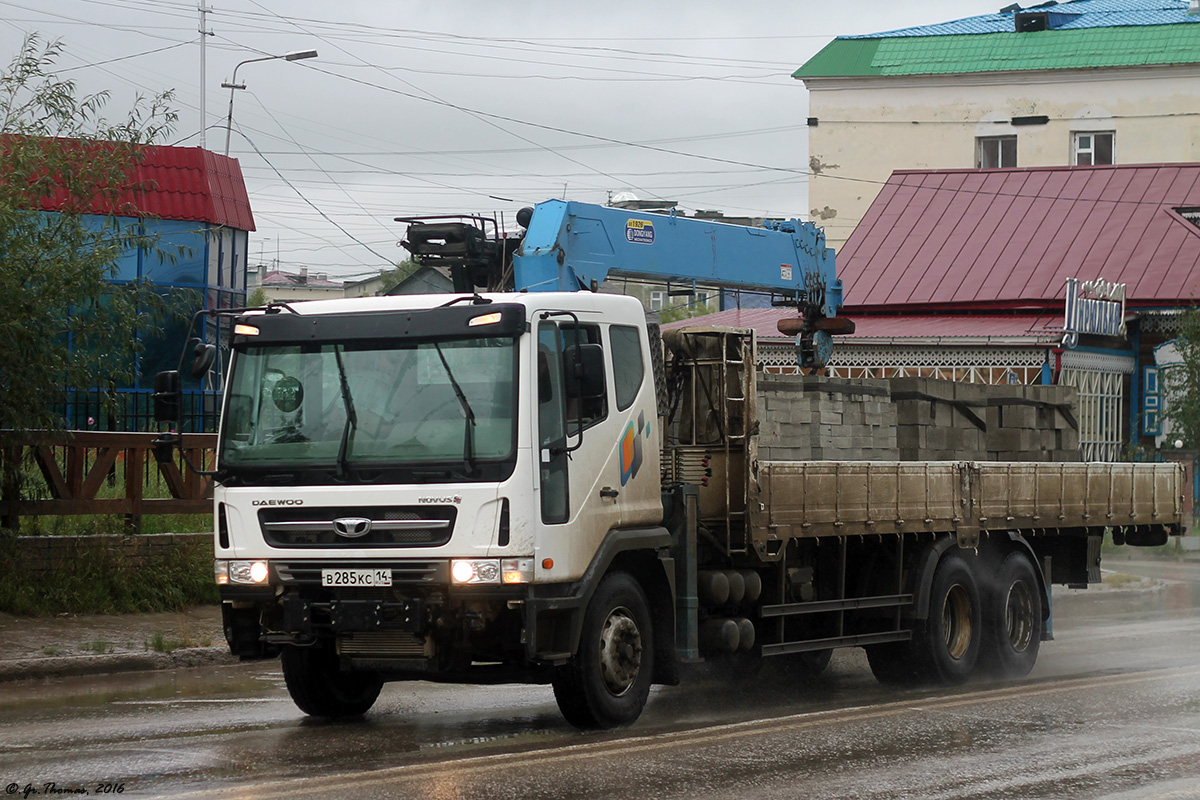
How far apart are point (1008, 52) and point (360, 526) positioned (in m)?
50.2

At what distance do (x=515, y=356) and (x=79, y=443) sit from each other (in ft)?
25.8

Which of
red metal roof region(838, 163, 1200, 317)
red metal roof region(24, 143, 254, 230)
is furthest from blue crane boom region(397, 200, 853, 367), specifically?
red metal roof region(838, 163, 1200, 317)

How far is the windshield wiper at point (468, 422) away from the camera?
9.20 m

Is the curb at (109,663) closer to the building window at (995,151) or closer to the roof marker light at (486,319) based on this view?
A: the roof marker light at (486,319)

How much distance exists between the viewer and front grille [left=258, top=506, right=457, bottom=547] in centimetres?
923

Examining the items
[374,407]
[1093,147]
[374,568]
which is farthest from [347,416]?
[1093,147]

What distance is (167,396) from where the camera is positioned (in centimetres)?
991

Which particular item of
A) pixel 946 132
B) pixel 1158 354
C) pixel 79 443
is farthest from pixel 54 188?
pixel 946 132

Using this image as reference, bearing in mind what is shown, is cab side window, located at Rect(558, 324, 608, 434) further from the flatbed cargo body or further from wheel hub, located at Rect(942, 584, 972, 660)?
wheel hub, located at Rect(942, 584, 972, 660)

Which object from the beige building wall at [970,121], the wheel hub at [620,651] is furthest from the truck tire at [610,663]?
the beige building wall at [970,121]

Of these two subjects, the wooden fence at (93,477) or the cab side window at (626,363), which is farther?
the wooden fence at (93,477)

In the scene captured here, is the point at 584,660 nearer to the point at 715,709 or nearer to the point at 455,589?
the point at 455,589

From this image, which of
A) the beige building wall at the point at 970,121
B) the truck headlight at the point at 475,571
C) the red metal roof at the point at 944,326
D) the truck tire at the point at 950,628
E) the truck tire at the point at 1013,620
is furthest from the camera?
the beige building wall at the point at 970,121

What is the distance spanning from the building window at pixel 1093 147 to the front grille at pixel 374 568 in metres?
49.3
